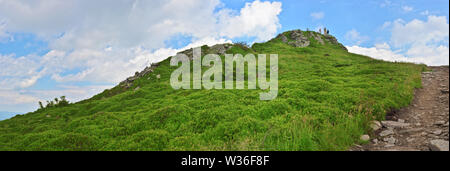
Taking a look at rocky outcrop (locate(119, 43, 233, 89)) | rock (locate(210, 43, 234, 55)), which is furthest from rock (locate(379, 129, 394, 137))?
rock (locate(210, 43, 234, 55))

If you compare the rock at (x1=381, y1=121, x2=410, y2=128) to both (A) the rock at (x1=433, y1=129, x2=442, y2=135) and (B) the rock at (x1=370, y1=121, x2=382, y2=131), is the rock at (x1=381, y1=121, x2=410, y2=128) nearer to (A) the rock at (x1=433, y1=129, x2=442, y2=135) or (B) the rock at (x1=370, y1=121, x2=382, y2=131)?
(B) the rock at (x1=370, y1=121, x2=382, y2=131)

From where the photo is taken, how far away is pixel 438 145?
5902 mm

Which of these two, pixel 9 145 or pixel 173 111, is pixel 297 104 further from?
pixel 9 145

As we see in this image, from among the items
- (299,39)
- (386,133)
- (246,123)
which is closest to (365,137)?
(386,133)

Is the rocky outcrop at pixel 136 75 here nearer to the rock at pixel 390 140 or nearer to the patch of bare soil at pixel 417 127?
the patch of bare soil at pixel 417 127

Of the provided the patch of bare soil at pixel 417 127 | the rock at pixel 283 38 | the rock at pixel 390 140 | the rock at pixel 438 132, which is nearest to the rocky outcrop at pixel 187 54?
the rock at pixel 283 38

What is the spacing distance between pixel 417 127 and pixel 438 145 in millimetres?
2308

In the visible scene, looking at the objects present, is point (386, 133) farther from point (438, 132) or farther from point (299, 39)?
point (299, 39)

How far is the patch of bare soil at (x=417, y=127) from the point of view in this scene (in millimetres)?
6445

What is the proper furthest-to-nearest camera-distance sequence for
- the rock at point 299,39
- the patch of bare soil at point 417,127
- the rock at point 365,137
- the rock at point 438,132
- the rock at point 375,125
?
the rock at point 299,39
the rock at point 375,125
the rock at point 365,137
the rock at point 438,132
the patch of bare soil at point 417,127

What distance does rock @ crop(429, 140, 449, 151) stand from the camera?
5.75 metres
